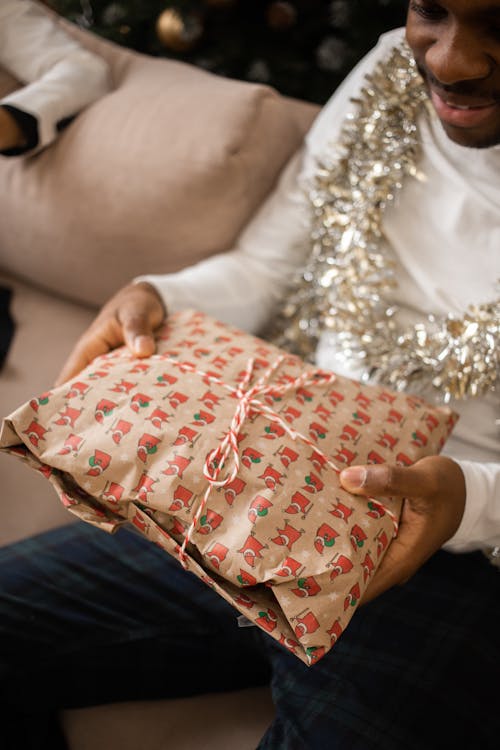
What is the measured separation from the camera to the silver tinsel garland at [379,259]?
30.9 inches

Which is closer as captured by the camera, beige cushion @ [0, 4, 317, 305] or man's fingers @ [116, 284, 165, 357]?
man's fingers @ [116, 284, 165, 357]

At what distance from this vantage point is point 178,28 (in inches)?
52.8

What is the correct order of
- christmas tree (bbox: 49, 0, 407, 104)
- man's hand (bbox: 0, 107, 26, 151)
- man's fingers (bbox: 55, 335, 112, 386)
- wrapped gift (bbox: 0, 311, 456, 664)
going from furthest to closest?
christmas tree (bbox: 49, 0, 407, 104) → man's hand (bbox: 0, 107, 26, 151) → man's fingers (bbox: 55, 335, 112, 386) → wrapped gift (bbox: 0, 311, 456, 664)

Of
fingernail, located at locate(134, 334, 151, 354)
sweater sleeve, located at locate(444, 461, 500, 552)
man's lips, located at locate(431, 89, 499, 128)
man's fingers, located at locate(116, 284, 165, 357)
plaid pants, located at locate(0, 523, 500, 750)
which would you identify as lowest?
plaid pants, located at locate(0, 523, 500, 750)

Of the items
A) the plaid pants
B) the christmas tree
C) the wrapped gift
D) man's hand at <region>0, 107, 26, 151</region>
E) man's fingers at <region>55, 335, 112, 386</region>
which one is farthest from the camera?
the christmas tree

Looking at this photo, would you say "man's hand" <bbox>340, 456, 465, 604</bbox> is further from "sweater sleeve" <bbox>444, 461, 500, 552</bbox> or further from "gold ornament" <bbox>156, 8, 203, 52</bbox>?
"gold ornament" <bbox>156, 8, 203, 52</bbox>

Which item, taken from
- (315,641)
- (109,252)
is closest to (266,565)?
(315,641)

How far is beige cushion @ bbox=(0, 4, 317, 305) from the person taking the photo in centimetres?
101

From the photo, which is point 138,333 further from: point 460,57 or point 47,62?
point 47,62

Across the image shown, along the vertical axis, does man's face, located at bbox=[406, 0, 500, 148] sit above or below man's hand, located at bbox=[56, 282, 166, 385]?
above

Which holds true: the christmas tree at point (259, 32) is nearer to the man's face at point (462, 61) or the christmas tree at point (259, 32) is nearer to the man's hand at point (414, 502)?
the man's face at point (462, 61)

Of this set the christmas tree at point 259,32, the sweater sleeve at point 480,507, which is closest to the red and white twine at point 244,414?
the sweater sleeve at point 480,507

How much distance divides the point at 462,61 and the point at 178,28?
901 mm

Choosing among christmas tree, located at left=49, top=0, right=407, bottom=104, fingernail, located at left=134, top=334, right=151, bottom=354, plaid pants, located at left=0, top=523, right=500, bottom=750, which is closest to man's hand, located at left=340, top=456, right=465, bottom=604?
plaid pants, located at left=0, top=523, right=500, bottom=750
